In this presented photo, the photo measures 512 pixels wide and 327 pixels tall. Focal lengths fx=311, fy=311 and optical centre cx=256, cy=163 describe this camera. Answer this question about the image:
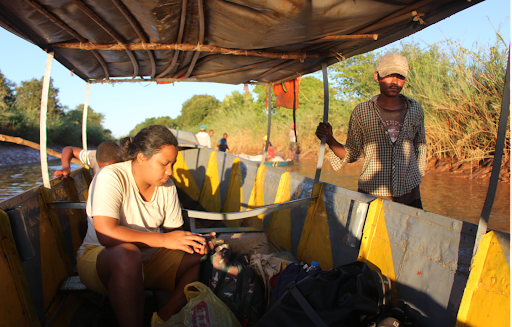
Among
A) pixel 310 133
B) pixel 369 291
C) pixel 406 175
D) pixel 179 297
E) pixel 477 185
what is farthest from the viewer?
pixel 310 133

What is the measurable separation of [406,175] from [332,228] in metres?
0.69

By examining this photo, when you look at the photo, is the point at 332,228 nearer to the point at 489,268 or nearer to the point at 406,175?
the point at 406,175

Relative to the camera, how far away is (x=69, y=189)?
3.47 meters

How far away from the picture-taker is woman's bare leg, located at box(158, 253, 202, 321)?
6.35 feet

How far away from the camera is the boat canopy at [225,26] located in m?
1.84

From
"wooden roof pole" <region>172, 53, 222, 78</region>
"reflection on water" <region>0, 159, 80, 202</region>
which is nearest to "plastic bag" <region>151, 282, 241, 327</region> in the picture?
"wooden roof pole" <region>172, 53, 222, 78</region>

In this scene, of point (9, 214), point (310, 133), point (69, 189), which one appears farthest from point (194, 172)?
point (310, 133)

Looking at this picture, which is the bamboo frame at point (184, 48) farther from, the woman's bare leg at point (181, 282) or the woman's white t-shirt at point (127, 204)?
the woman's bare leg at point (181, 282)

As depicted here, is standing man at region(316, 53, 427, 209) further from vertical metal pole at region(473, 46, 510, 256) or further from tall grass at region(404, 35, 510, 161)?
tall grass at region(404, 35, 510, 161)

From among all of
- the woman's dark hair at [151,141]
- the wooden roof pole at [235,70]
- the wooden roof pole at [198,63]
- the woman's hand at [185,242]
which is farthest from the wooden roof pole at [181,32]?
the woman's hand at [185,242]

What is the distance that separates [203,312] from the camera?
1.69 m

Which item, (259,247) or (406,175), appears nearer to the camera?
(406,175)

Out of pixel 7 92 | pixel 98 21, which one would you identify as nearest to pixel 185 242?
pixel 98 21

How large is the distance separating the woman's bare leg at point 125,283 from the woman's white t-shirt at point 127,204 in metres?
0.26
